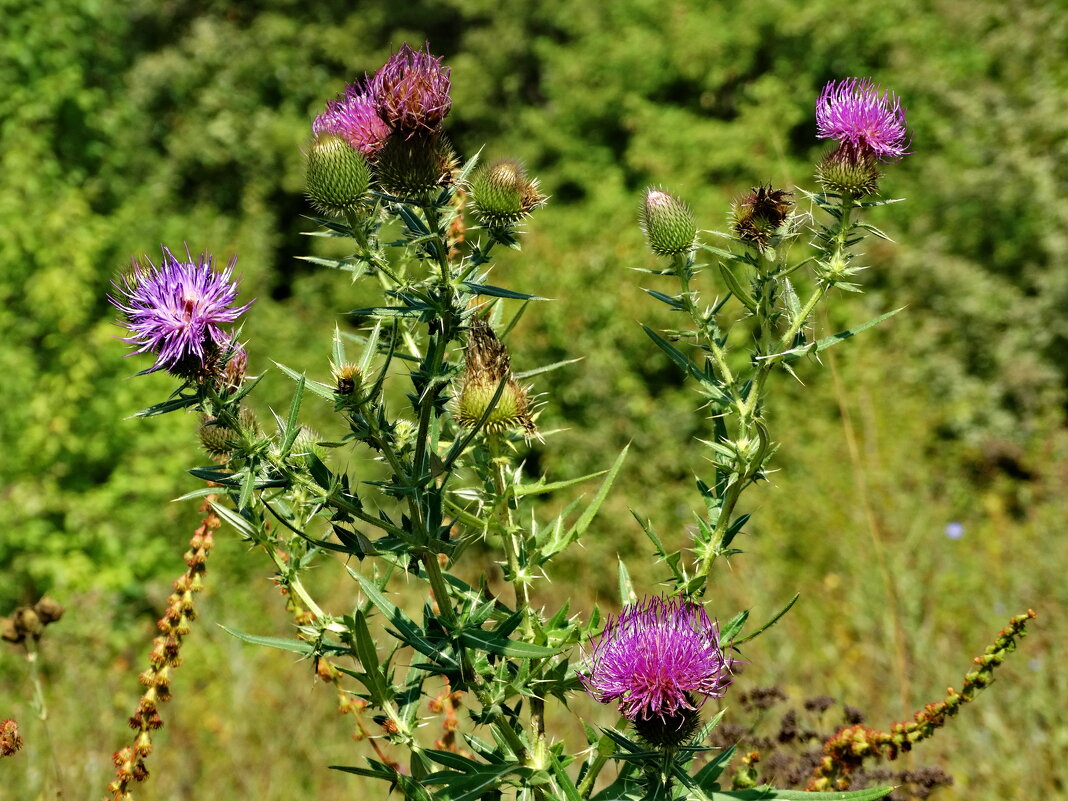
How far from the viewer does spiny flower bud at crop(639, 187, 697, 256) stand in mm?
2027

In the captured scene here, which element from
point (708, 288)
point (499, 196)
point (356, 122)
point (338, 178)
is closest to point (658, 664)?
point (499, 196)

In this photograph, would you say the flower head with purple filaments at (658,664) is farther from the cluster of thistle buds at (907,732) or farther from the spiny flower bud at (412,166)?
the spiny flower bud at (412,166)

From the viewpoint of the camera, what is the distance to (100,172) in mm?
10344

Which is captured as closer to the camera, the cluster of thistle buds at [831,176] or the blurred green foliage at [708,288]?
the cluster of thistle buds at [831,176]

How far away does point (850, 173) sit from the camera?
1969 millimetres

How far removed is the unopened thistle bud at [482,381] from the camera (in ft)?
6.06

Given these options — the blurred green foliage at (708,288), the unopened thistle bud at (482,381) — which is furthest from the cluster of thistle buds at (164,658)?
the blurred green foliage at (708,288)

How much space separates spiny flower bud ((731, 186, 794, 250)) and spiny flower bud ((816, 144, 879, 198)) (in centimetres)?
9

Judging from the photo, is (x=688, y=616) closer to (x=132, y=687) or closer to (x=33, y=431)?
(x=132, y=687)

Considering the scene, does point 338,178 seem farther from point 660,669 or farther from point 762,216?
point 660,669

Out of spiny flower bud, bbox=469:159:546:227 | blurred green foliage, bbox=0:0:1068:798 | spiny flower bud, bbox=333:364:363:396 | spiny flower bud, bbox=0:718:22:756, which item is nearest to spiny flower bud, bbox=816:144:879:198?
spiny flower bud, bbox=469:159:546:227

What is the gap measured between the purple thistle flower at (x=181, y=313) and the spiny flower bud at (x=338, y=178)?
0.72 ft

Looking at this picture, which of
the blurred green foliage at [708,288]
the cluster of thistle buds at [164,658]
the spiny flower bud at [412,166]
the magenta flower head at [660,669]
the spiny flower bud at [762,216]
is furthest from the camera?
the blurred green foliage at [708,288]

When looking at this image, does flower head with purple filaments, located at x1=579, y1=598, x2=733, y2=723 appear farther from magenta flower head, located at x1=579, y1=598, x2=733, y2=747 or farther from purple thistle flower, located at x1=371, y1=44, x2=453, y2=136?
purple thistle flower, located at x1=371, y1=44, x2=453, y2=136
